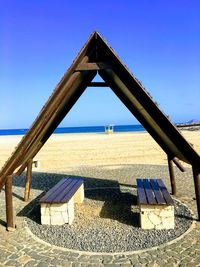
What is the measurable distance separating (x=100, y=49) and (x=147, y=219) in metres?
4.10

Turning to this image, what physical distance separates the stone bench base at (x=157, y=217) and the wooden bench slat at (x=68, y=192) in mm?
1952

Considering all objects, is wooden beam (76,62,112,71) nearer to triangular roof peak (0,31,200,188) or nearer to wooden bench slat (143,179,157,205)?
triangular roof peak (0,31,200,188)

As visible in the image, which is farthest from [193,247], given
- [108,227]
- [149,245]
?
[108,227]

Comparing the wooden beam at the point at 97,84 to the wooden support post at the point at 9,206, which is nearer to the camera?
the wooden support post at the point at 9,206

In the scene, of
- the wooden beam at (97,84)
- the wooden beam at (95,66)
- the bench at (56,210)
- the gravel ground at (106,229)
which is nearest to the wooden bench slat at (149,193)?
the gravel ground at (106,229)

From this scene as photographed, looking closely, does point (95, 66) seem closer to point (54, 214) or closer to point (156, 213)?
point (156, 213)

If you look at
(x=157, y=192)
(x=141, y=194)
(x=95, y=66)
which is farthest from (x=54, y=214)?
(x=95, y=66)

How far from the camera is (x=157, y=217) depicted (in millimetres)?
6938

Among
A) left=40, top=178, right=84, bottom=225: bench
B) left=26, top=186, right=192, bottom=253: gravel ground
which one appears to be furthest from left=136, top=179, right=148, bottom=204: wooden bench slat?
left=40, top=178, right=84, bottom=225: bench

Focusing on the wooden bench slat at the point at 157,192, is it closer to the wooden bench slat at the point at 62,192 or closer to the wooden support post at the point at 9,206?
the wooden bench slat at the point at 62,192

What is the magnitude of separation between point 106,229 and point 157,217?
1.26 m

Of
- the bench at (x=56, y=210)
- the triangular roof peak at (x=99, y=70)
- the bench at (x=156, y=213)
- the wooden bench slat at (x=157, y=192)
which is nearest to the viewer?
the triangular roof peak at (x=99, y=70)

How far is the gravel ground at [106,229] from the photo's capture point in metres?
6.16

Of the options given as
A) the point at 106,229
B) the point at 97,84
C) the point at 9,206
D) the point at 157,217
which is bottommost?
the point at 106,229
